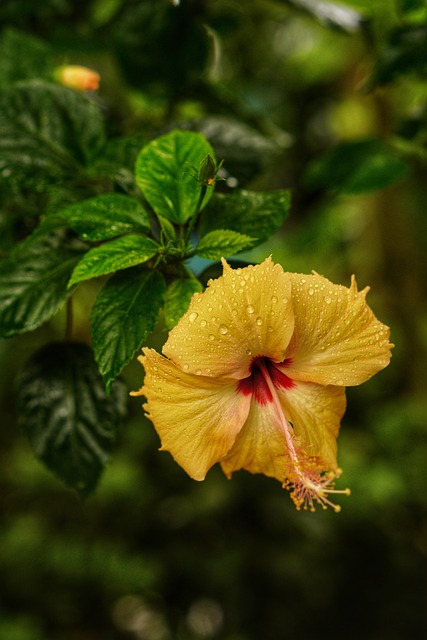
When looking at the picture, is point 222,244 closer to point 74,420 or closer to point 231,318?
point 231,318

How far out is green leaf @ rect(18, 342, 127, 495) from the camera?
768mm

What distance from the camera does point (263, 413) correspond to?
66 centimetres

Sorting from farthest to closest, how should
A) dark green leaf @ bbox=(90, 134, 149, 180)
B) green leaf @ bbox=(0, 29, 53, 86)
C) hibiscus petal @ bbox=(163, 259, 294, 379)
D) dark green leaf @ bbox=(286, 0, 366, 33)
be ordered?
dark green leaf @ bbox=(286, 0, 366, 33) → green leaf @ bbox=(0, 29, 53, 86) → dark green leaf @ bbox=(90, 134, 149, 180) → hibiscus petal @ bbox=(163, 259, 294, 379)

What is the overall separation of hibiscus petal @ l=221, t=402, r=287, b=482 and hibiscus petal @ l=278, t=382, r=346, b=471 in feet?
0.07

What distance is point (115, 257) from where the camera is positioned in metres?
0.60

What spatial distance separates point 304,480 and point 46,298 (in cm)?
36

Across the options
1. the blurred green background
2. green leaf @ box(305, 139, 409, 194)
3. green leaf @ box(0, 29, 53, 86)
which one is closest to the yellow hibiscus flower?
green leaf @ box(305, 139, 409, 194)

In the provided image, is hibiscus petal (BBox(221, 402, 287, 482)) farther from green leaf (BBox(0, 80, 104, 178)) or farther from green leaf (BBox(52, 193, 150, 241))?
green leaf (BBox(0, 80, 104, 178))

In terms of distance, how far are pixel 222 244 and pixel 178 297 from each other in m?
0.07

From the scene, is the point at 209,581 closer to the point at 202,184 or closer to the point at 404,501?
the point at 404,501

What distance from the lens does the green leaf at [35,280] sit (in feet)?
2.17

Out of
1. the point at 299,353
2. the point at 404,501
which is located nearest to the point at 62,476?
the point at 299,353

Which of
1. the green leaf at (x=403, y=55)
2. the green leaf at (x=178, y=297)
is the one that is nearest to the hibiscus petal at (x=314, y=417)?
the green leaf at (x=178, y=297)

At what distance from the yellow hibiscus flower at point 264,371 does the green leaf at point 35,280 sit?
158mm
